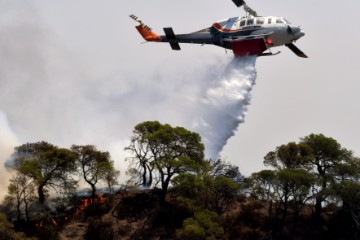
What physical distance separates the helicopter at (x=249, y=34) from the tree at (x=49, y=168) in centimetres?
1781

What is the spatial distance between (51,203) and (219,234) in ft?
64.3

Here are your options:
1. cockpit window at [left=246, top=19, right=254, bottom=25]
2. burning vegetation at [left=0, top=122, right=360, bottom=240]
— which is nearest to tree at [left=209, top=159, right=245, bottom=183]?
burning vegetation at [left=0, top=122, right=360, bottom=240]

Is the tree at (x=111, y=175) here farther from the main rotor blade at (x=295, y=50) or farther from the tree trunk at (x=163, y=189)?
the main rotor blade at (x=295, y=50)

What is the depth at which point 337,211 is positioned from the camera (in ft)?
182

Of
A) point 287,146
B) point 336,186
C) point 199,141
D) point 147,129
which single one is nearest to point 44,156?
point 147,129

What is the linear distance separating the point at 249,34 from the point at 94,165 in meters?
22.1

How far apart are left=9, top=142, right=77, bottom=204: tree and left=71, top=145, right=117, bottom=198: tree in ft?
4.23

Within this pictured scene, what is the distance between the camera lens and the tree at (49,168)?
186ft

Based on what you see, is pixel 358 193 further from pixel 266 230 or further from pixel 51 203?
pixel 51 203

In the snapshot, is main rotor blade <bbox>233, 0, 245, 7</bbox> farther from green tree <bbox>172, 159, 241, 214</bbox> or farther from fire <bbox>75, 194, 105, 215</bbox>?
fire <bbox>75, 194, 105, 215</bbox>

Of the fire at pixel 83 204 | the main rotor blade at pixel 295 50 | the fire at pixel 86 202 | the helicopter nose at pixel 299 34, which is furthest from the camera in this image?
the fire at pixel 86 202

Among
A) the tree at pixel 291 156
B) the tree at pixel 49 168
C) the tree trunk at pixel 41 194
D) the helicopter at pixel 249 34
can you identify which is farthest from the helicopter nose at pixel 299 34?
the tree trunk at pixel 41 194

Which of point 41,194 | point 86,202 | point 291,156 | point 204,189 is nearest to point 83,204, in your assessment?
point 86,202

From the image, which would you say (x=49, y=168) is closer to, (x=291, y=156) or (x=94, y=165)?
(x=94, y=165)
